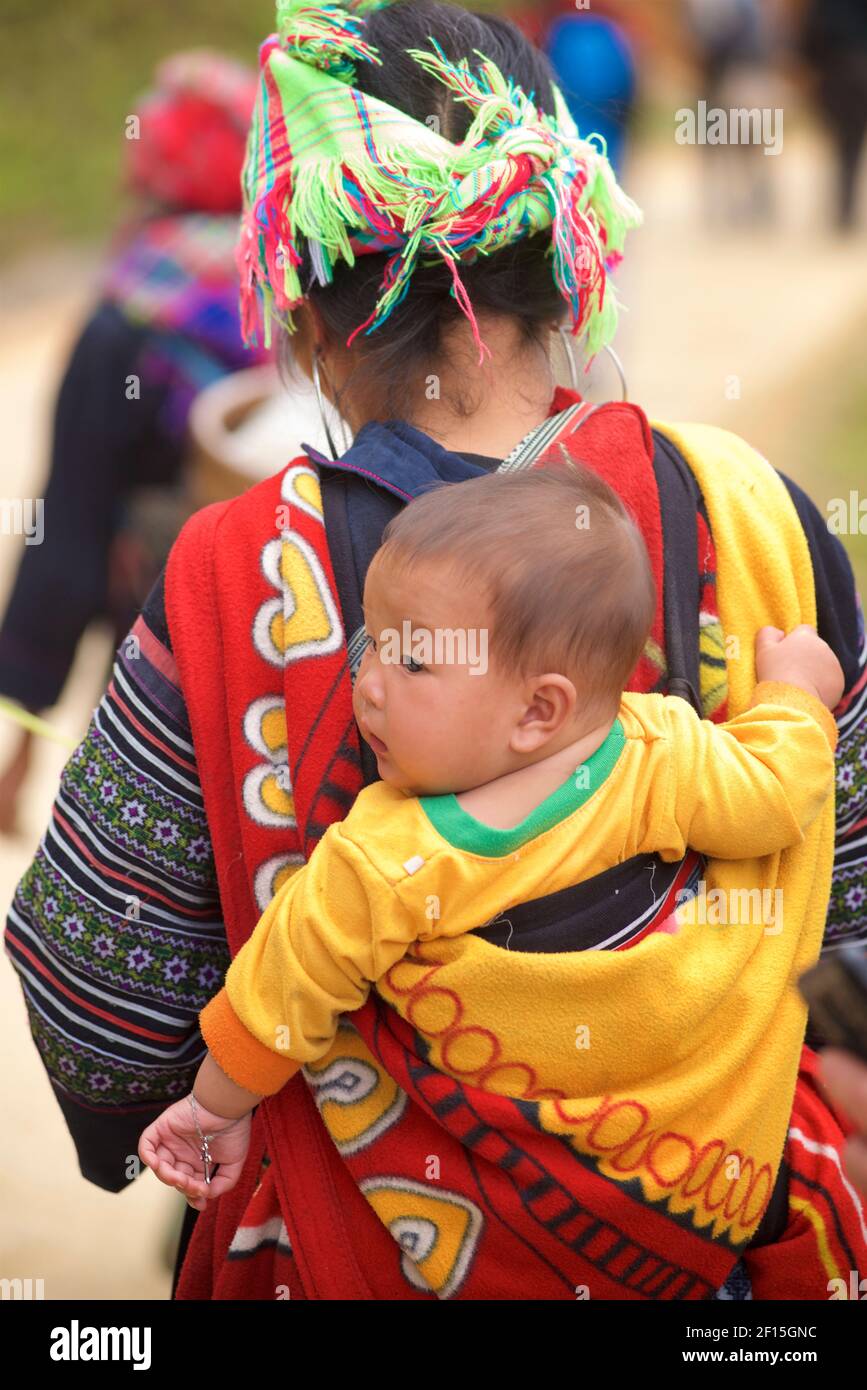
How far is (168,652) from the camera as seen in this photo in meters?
1.63

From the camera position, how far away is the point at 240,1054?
151 centimetres

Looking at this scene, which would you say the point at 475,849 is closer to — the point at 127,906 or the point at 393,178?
the point at 127,906

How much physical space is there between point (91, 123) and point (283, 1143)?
40.3 feet

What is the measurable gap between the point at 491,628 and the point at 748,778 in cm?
29

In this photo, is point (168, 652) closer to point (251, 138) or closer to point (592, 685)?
point (592, 685)

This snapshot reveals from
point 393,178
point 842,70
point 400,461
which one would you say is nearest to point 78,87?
point 842,70

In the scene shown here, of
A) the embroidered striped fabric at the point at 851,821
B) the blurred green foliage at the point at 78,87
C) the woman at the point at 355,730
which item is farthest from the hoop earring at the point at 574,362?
the blurred green foliage at the point at 78,87

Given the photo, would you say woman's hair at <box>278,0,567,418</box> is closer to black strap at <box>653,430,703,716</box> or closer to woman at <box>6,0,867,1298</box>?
woman at <box>6,0,867,1298</box>

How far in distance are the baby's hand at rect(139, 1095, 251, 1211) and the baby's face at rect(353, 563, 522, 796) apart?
42cm

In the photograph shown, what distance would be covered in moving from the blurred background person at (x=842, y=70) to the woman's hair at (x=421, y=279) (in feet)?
35.5

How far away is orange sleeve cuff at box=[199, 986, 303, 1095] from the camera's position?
1.51 metres

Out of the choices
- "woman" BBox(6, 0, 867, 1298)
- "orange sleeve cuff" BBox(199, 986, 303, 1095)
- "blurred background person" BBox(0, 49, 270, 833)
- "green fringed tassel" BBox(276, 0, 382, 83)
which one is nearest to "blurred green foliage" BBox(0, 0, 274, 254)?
"blurred background person" BBox(0, 49, 270, 833)

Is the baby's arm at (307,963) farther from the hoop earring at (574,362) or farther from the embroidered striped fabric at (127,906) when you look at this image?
the hoop earring at (574,362)
